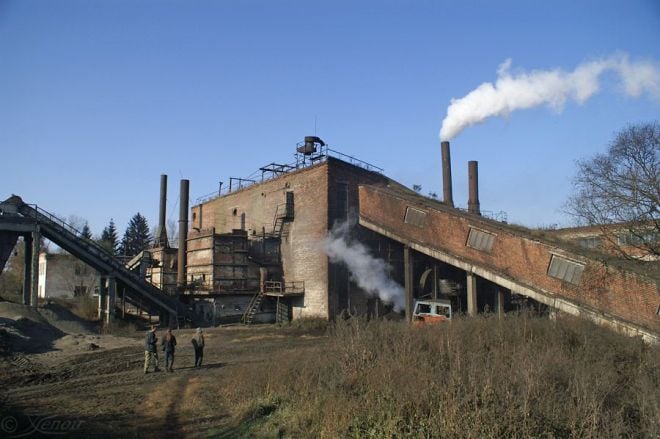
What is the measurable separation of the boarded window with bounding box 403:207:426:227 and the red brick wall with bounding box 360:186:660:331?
0.26 metres

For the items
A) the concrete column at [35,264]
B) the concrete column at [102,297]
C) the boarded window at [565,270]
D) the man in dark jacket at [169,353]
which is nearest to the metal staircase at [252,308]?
the concrete column at [102,297]

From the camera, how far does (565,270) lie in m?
22.0

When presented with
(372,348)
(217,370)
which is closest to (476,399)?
(372,348)

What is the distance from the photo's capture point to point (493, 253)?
2500cm

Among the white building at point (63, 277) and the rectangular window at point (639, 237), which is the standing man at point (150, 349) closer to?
the rectangular window at point (639, 237)

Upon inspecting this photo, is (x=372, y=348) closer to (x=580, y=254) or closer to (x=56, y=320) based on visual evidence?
(x=580, y=254)

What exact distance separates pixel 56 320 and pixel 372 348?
24.3 metres

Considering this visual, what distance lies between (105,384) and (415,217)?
20.1 metres

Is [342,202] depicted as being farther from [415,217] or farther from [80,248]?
[80,248]

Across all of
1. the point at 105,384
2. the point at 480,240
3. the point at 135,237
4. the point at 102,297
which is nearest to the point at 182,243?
the point at 102,297

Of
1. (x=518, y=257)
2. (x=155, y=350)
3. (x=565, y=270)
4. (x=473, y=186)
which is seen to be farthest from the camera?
(x=473, y=186)

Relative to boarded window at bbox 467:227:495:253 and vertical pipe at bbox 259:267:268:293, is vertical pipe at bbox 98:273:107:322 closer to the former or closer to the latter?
vertical pipe at bbox 259:267:268:293

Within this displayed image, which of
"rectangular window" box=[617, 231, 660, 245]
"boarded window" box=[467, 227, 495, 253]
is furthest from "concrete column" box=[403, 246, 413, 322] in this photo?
"rectangular window" box=[617, 231, 660, 245]

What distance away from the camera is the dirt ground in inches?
374
